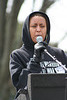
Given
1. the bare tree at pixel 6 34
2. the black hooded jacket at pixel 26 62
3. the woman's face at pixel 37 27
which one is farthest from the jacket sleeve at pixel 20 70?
the bare tree at pixel 6 34

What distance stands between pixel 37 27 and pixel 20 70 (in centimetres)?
46

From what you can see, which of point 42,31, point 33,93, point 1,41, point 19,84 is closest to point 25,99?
point 33,93

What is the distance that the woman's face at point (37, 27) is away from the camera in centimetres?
313

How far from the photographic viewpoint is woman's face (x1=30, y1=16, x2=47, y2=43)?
123 inches

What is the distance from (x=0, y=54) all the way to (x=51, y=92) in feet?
19.8

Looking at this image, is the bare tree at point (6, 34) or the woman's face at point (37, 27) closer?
the woman's face at point (37, 27)

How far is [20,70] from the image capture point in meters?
2.97

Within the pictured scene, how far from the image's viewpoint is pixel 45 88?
2.35m

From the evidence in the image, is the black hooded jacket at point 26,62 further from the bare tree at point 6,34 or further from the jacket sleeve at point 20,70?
the bare tree at point 6,34

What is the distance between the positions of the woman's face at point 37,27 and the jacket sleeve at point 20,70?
0.25 meters

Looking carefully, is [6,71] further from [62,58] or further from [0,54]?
[62,58]

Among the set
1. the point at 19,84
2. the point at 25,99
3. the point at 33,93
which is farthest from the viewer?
the point at 19,84

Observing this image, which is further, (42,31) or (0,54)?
(0,54)

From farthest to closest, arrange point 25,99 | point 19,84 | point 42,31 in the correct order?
point 42,31
point 19,84
point 25,99
